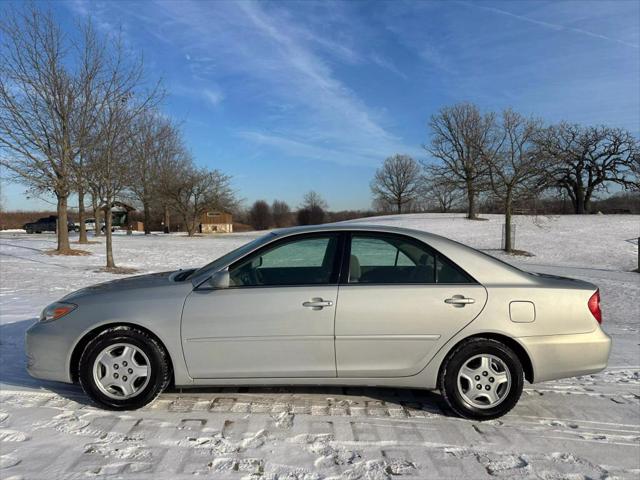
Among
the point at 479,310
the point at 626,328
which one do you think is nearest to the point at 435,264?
the point at 479,310

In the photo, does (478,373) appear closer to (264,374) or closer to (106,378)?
(264,374)

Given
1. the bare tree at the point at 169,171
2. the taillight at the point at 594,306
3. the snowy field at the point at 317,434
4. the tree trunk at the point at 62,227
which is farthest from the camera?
the bare tree at the point at 169,171

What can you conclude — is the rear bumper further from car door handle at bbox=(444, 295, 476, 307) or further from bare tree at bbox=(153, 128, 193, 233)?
bare tree at bbox=(153, 128, 193, 233)

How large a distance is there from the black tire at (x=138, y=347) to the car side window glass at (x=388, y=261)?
1698 mm

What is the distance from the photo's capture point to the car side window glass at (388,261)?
370 cm

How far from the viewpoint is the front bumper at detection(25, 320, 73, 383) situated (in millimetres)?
3602

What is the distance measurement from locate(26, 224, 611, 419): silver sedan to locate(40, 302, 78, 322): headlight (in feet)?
0.04

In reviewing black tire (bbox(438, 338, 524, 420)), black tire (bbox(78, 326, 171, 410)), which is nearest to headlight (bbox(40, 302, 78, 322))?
black tire (bbox(78, 326, 171, 410))

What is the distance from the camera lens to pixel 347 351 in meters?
3.53

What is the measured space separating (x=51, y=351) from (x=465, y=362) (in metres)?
3.41

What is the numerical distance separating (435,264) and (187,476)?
7.95 feet

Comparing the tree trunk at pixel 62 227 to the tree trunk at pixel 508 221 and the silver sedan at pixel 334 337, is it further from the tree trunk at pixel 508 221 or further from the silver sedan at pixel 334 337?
the tree trunk at pixel 508 221

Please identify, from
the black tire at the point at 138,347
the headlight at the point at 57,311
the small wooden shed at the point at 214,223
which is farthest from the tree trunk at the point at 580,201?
the headlight at the point at 57,311

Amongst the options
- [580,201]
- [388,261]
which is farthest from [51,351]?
[580,201]
